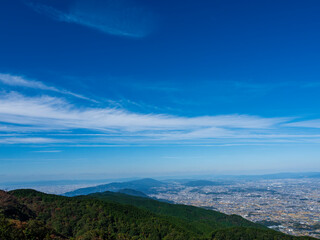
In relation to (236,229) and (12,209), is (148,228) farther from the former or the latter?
(12,209)

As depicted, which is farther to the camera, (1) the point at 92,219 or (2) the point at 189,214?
(2) the point at 189,214

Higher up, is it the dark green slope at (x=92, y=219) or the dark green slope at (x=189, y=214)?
the dark green slope at (x=92, y=219)

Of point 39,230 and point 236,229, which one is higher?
point 39,230

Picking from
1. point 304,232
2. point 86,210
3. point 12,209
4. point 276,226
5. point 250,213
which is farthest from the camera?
point 250,213

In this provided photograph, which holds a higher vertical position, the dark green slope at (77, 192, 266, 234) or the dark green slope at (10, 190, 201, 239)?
the dark green slope at (10, 190, 201, 239)

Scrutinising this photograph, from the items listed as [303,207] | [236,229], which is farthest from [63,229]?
[303,207]

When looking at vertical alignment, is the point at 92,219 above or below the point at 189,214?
above

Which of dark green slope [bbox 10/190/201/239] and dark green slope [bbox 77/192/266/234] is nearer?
dark green slope [bbox 10/190/201/239]

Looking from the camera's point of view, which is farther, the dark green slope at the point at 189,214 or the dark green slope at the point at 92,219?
the dark green slope at the point at 189,214

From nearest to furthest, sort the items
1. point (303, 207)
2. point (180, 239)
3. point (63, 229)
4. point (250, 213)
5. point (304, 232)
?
point (63, 229) → point (180, 239) → point (304, 232) → point (250, 213) → point (303, 207)

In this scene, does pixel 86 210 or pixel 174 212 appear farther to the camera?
pixel 174 212

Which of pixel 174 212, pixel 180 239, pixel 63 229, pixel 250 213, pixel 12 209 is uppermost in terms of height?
pixel 12 209
